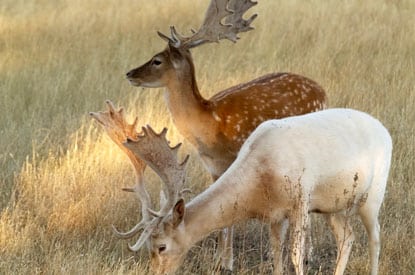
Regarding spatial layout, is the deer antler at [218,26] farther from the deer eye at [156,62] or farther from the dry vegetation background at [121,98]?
the dry vegetation background at [121,98]

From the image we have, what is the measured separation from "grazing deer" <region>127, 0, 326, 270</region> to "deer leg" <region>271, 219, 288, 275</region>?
63 cm

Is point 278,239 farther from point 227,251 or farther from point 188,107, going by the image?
point 188,107

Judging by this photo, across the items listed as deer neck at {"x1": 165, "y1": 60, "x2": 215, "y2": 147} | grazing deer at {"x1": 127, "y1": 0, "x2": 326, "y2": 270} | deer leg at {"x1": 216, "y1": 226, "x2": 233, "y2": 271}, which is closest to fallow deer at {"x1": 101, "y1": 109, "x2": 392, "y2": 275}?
deer leg at {"x1": 216, "y1": 226, "x2": 233, "y2": 271}

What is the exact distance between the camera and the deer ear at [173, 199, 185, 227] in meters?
4.21

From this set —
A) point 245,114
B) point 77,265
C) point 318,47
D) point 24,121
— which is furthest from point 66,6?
point 77,265

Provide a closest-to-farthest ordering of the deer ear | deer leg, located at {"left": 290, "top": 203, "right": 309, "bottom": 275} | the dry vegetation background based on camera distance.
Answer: the deer ear, deer leg, located at {"left": 290, "top": 203, "right": 309, "bottom": 275}, the dry vegetation background

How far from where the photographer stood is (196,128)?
562cm

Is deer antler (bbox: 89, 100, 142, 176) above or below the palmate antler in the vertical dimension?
above

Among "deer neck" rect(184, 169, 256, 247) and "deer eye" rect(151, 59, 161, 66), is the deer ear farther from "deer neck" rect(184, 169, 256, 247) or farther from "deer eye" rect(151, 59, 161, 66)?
"deer eye" rect(151, 59, 161, 66)

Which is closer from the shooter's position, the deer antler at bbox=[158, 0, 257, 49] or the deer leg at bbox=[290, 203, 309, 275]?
the deer leg at bbox=[290, 203, 309, 275]

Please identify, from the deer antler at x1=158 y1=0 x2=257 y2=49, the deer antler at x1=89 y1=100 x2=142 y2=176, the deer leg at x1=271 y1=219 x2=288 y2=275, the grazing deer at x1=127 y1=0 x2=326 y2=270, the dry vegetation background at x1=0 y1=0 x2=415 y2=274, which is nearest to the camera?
the deer leg at x1=271 y1=219 x2=288 y2=275

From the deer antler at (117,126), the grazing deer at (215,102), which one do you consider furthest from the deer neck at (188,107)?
the deer antler at (117,126)

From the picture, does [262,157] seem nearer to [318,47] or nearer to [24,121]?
[24,121]

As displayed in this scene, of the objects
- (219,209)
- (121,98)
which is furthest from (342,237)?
(121,98)
